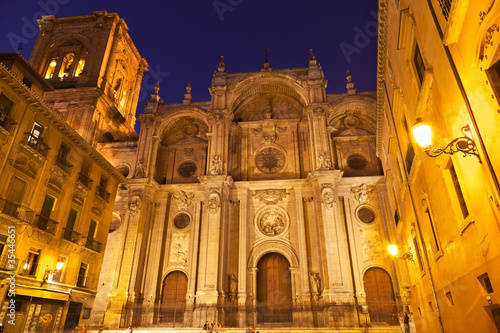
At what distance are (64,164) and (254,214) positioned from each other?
43.9ft

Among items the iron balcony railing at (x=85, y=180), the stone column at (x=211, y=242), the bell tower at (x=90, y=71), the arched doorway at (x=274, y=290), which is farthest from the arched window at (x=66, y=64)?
the arched doorway at (x=274, y=290)

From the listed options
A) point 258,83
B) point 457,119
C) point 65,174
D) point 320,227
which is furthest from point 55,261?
point 258,83

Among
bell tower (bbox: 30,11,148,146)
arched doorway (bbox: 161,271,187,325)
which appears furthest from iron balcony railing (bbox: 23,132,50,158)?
bell tower (bbox: 30,11,148,146)

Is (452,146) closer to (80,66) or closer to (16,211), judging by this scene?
(16,211)

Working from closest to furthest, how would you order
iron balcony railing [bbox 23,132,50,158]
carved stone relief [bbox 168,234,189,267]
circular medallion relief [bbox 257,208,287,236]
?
1. iron balcony railing [bbox 23,132,50,158]
2. carved stone relief [bbox 168,234,189,267]
3. circular medallion relief [bbox 257,208,287,236]

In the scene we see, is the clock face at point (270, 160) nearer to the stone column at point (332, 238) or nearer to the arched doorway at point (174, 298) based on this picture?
the stone column at point (332, 238)

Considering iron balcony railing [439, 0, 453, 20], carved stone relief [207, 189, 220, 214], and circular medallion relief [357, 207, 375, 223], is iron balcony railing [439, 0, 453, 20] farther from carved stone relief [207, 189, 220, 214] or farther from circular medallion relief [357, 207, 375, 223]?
circular medallion relief [357, 207, 375, 223]

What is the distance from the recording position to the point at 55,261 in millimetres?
15883

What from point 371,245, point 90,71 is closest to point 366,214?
point 371,245

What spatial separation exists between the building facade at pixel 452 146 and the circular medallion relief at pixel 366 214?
1246 cm

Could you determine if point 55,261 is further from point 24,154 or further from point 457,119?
point 457,119

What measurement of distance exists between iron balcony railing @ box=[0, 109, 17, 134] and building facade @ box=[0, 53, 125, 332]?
0.12 ft

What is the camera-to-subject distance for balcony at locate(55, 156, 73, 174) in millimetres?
16641

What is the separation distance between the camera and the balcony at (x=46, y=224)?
15.0m
